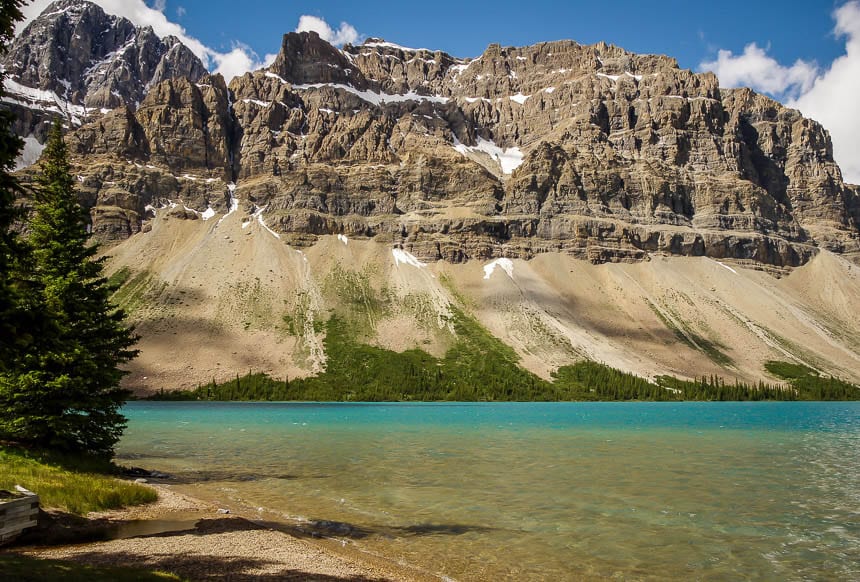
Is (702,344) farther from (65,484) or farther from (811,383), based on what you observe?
(65,484)

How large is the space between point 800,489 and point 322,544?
25.2 metres

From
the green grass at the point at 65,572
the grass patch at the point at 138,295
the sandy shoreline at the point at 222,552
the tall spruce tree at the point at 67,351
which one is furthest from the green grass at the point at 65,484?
the grass patch at the point at 138,295

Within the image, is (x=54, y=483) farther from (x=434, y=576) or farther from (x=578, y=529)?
(x=578, y=529)

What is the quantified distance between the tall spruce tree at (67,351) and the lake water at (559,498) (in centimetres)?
607

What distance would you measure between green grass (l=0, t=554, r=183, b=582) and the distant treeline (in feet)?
459

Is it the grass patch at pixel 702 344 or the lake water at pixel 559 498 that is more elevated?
the grass patch at pixel 702 344

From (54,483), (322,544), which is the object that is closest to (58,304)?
(54,483)

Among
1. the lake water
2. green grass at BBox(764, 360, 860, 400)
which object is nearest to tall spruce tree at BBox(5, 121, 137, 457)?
the lake water

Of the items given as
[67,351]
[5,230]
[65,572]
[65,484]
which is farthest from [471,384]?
[5,230]

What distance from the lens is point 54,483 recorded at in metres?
21.3

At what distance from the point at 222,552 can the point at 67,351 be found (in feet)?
48.6

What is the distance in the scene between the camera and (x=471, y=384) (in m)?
160

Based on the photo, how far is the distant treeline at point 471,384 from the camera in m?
153

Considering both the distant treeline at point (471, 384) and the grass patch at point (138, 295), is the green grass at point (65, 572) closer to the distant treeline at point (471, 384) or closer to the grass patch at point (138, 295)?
the distant treeline at point (471, 384)
